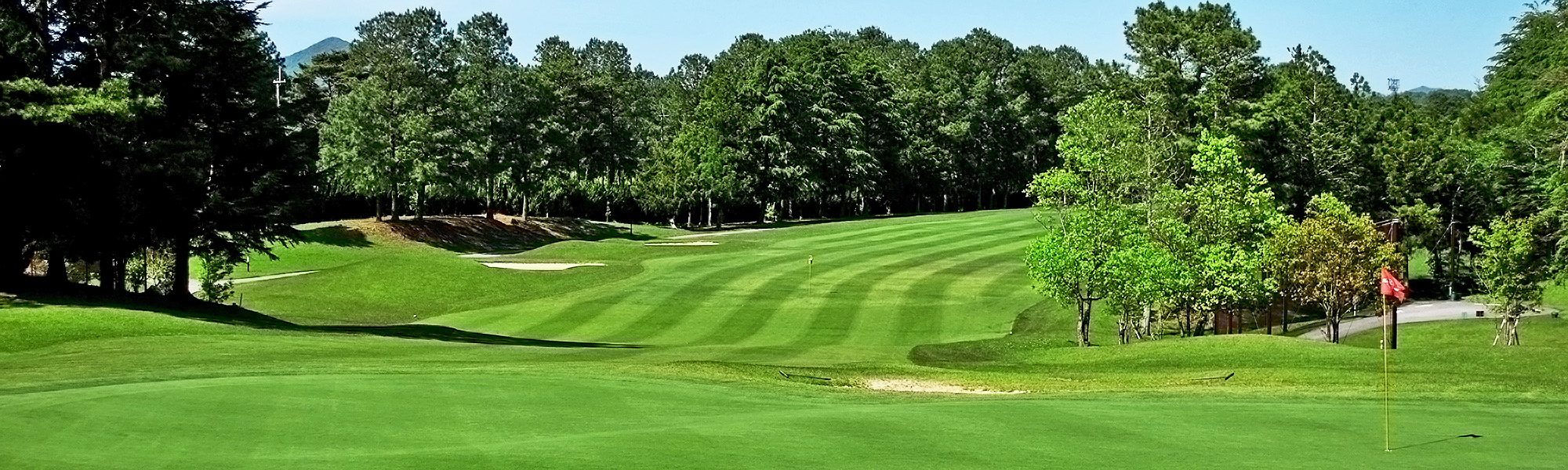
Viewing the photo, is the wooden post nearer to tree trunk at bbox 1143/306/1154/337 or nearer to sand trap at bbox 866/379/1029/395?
tree trunk at bbox 1143/306/1154/337

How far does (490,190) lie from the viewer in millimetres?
88812

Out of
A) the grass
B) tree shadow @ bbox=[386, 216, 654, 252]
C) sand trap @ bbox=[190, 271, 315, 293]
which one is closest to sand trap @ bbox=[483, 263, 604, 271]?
the grass

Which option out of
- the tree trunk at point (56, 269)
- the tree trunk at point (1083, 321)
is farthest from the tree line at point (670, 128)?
the tree trunk at point (56, 269)

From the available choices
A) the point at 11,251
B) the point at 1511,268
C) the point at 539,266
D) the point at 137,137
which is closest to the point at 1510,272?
the point at 1511,268

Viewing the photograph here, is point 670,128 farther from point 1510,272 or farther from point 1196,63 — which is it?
point 1510,272

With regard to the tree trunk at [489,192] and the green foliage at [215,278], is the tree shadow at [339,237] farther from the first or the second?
the green foliage at [215,278]

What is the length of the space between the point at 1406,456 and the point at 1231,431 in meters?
2.11

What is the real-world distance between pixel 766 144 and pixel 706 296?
51.8 m

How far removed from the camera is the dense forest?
35.7 metres

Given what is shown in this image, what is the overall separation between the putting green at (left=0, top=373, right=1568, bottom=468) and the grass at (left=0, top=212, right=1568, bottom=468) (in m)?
0.06

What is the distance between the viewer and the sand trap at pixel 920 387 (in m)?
23.0

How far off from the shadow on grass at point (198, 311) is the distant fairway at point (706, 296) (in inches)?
98.7

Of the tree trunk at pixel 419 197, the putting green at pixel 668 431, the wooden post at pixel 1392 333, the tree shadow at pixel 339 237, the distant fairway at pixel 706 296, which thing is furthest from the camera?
the tree trunk at pixel 419 197

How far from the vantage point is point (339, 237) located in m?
67.9
